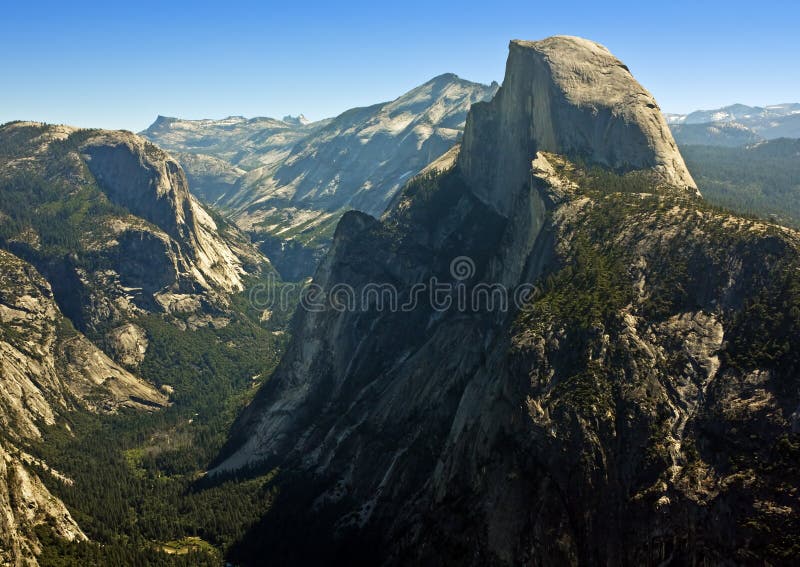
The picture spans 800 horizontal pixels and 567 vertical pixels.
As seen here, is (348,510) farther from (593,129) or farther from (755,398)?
(593,129)

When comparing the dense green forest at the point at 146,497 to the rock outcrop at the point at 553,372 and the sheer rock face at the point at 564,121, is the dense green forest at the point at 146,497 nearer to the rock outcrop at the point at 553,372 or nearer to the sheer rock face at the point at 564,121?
the rock outcrop at the point at 553,372

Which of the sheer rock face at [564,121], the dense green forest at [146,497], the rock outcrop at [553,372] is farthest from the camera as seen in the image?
the sheer rock face at [564,121]

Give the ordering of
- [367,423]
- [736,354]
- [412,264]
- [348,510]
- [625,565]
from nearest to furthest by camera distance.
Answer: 1. [625,565]
2. [736,354]
3. [348,510]
4. [367,423]
5. [412,264]

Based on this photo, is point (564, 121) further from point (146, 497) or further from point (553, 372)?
point (146, 497)

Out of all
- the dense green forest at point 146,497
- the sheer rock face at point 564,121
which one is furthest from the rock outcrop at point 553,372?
the dense green forest at point 146,497

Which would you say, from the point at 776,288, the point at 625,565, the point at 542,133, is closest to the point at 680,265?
the point at 776,288

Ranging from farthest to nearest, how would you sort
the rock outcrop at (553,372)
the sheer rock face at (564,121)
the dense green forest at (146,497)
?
the sheer rock face at (564,121) < the dense green forest at (146,497) < the rock outcrop at (553,372)

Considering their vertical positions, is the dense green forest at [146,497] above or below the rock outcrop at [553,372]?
below
